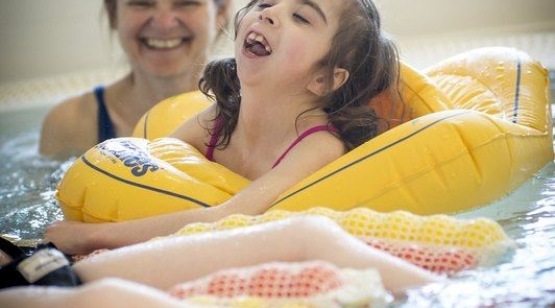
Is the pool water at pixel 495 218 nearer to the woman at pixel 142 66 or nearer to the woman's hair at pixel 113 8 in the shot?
the woman at pixel 142 66

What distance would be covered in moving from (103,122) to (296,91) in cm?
137

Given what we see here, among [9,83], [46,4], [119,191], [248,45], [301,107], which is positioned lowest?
[9,83]

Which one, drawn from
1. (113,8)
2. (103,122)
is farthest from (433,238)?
(113,8)

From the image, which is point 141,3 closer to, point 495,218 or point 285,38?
point 285,38

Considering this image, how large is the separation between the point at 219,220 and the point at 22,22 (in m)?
4.41

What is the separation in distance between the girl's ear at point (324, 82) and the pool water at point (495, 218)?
47 cm

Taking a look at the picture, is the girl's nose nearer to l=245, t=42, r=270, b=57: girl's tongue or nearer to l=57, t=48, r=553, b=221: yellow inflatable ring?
l=245, t=42, r=270, b=57: girl's tongue

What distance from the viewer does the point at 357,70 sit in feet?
7.77

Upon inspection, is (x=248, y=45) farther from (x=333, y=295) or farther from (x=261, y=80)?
(x=333, y=295)

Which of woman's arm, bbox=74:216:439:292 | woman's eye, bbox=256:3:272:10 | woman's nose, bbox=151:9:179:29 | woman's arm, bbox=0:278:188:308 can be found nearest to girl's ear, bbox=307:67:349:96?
woman's eye, bbox=256:3:272:10

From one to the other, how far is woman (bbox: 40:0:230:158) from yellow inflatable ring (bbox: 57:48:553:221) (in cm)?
102

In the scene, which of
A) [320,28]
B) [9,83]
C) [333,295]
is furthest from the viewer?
[9,83]

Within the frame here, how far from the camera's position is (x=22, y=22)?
5.96 meters

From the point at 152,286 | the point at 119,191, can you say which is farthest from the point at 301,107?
the point at 152,286
